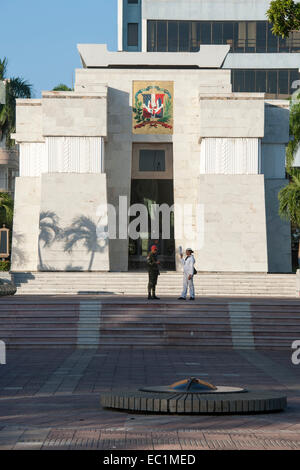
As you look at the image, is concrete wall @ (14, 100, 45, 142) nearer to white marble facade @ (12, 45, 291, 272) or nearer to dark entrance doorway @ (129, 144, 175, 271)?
white marble facade @ (12, 45, 291, 272)

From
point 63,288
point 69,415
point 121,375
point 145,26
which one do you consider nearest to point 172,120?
point 63,288

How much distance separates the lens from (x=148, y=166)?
47.3 meters

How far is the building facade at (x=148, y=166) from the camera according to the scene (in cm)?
4306

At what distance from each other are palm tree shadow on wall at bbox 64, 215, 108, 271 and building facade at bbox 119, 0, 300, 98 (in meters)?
32.4

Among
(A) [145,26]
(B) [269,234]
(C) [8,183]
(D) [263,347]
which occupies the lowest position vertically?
(D) [263,347]

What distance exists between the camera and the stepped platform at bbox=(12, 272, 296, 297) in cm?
3600

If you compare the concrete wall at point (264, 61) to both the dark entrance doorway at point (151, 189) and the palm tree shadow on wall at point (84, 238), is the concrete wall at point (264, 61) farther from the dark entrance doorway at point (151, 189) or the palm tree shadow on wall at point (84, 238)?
the palm tree shadow on wall at point (84, 238)

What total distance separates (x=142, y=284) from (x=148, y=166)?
40.9ft

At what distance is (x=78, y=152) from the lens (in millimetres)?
43812

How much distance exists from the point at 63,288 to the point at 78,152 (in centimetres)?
1026

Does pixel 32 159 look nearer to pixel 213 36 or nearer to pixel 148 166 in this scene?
pixel 148 166
